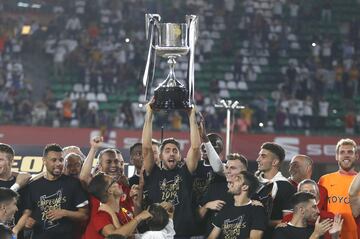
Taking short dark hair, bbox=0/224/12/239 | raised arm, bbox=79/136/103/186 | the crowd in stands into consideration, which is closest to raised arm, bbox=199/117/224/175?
raised arm, bbox=79/136/103/186

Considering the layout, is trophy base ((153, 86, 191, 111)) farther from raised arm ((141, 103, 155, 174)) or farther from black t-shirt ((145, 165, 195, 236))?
black t-shirt ((145, 165, 195, 236))

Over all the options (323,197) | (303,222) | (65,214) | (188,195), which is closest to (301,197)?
(303,222)

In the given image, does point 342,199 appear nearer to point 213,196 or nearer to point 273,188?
point 273,188

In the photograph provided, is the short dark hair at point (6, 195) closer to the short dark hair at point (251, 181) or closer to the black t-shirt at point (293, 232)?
the short dark hair at point (251, 181)

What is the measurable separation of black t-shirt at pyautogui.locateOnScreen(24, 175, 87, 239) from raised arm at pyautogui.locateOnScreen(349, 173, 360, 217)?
244 cm

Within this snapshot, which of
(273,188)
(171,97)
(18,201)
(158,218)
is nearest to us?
(158,218)

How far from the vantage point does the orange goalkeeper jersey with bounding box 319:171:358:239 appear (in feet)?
29.1

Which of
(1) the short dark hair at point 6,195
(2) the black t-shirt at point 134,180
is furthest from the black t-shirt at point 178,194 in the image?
→ (1) the short dark hair at point 6,195

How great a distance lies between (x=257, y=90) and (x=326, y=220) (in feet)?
50.6

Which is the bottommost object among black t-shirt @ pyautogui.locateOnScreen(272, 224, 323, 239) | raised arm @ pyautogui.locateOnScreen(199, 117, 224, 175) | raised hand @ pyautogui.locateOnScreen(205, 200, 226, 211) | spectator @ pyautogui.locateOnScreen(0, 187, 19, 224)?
black t-shirt @ pyautogui.locateOnScreen(272, 224, 323, 239)

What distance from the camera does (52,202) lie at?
8.74 metres

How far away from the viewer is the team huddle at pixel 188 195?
8.27 metres

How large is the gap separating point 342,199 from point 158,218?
6.41ft

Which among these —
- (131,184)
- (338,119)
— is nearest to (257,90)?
(338,119)
